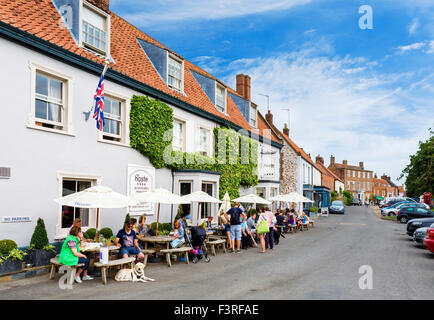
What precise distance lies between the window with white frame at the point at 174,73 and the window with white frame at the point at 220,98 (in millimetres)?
4219

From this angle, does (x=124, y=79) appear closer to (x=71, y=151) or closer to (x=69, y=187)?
(x=71, y=151)

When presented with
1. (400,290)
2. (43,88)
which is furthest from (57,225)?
(400,290)

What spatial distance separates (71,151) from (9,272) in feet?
13.5

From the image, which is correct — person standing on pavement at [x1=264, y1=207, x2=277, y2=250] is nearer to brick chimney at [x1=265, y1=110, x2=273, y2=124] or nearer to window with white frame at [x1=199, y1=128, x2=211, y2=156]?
window with white frame at [x1=199, y1=128, x2=211, y2=156]

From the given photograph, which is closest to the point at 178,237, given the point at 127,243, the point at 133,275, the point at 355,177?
the point at 127,243

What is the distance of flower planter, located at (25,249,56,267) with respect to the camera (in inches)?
378

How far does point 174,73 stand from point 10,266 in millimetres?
11938

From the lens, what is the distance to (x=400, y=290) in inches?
328

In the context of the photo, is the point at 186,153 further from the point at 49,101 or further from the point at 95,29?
the point at 49,101

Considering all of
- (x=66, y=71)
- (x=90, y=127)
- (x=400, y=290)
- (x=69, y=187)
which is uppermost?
(x=66, y=71)

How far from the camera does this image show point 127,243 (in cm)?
1027

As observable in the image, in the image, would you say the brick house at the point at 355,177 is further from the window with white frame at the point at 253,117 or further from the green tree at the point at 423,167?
the window with white frame at the point at 253,117
